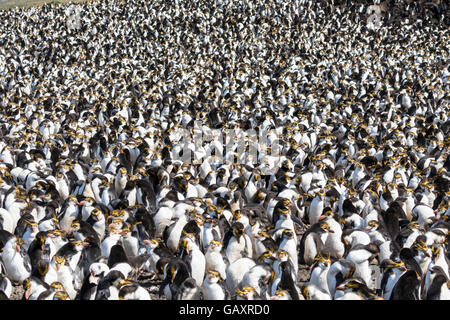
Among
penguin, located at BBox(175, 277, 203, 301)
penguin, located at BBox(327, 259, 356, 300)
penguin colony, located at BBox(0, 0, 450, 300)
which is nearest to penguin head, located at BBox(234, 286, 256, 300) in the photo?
penguin colony, located at BBox(0, 0, 450, 300)

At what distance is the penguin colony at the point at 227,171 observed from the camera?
878 centimetres

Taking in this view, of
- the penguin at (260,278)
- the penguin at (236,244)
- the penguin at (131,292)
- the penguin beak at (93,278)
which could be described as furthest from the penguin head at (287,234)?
the penguin beak at (93,278)

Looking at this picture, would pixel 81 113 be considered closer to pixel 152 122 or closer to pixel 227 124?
pixel 152 122

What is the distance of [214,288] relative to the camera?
8.15 m

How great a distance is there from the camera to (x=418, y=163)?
14969 mm

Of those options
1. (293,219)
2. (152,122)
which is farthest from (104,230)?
(152,122)

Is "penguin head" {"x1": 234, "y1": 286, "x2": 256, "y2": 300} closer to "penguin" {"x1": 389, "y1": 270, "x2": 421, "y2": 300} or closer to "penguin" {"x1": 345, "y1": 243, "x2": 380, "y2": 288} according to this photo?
"penguin" {"x1": 389, "y1": 270, "x2": 421, "y2": 300}

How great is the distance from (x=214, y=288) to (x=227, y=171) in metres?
6.43

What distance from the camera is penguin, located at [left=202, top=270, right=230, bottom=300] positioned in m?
8.11

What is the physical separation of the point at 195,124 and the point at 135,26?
74.5 ft

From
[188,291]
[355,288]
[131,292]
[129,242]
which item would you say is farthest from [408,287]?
[129,242]

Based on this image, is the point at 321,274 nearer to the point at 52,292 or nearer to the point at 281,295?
the point at 281,295

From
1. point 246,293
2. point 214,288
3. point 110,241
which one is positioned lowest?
point 214,288

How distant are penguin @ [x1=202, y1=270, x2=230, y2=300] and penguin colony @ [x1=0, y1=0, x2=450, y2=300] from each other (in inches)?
1.1
